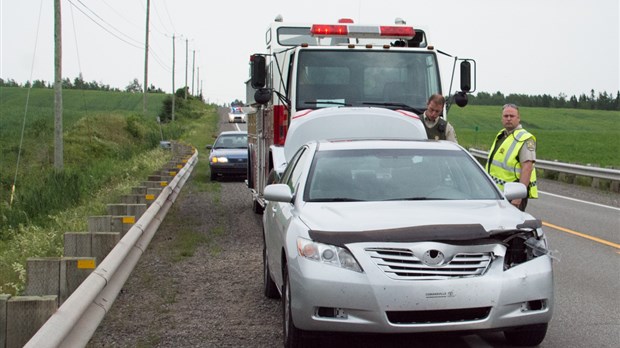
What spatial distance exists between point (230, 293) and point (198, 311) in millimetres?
A: 910

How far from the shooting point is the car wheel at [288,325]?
5.96 metres

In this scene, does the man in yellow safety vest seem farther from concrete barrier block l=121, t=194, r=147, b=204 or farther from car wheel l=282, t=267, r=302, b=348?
concrete barrier block l=121, t=194, r=147, b=204

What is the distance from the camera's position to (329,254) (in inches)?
227

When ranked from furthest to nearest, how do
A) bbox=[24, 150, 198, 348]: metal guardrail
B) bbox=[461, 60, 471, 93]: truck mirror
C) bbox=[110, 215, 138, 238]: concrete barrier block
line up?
bbox=[461, 60, 471, 93]: truck mirror, bbox=[110, 215, 138, 238]: concrete barrier block, bbox=[24, 150, 198, 348]: metal guardrail

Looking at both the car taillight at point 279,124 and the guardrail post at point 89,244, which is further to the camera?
the car taillight at point 279,124

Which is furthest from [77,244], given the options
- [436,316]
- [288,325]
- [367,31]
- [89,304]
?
[367,31]

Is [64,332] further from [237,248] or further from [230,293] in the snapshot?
[237,248]

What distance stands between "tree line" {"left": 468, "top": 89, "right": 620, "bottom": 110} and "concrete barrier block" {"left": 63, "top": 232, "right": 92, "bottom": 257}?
471 feet

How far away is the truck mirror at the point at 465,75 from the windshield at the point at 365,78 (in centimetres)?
36

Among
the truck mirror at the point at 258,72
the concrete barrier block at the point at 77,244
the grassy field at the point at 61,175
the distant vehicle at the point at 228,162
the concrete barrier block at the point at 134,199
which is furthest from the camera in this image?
the distant vehicle at the point at 228,162

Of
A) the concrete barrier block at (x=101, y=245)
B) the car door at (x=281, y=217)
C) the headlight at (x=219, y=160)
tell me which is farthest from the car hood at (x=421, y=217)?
the headlight at (x=219, y=160)

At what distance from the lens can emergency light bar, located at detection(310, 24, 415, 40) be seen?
12.0 metres

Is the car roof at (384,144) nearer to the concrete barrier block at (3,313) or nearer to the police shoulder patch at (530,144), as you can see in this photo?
the police shoulder patch at (530,144)

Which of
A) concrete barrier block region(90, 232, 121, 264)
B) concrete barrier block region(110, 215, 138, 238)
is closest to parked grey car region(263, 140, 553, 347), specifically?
concrete barrier block region(90, 232, 121, 264)
